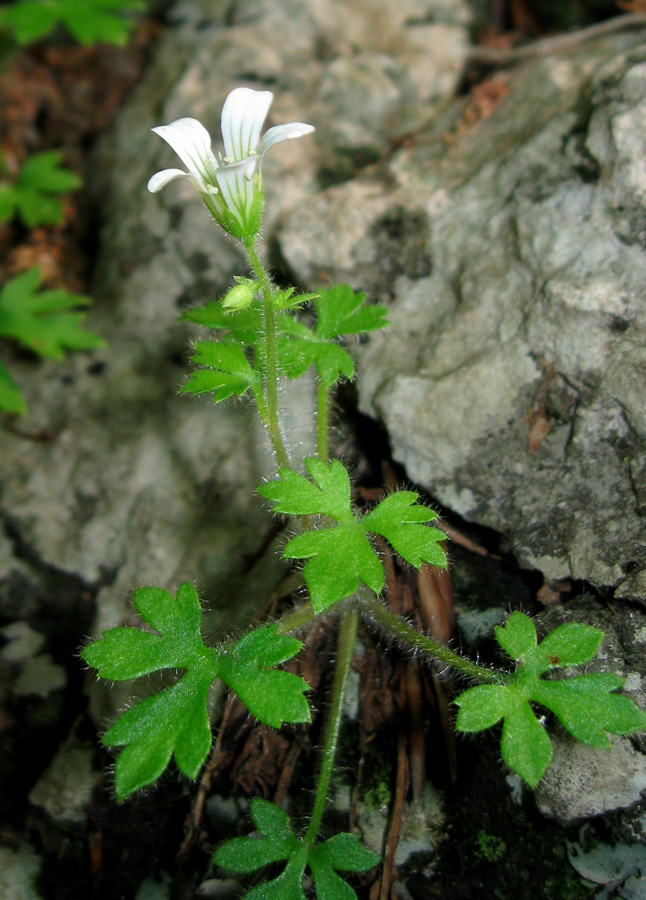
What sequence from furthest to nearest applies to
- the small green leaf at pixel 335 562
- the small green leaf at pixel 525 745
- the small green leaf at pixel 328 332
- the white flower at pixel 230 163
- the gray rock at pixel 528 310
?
the small green leaf at pixel 328 332, the gray rock at pixel 528 310, the white flower at pixel 230 163, the small green leaf at pixel 335 562, the small green leaf at pixel 525 745

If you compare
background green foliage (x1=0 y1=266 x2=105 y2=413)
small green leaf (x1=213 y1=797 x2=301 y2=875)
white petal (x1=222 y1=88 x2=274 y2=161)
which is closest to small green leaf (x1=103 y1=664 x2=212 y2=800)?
small green leaf (x1=213 y1=797 x2=301 y2=875)

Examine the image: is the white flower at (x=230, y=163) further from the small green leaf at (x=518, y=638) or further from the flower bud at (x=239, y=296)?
the small green leaf at (x=518, y=638)

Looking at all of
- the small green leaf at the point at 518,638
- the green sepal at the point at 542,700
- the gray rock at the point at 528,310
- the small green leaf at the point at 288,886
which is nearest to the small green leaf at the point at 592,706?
the green sepal at the point at 542,700

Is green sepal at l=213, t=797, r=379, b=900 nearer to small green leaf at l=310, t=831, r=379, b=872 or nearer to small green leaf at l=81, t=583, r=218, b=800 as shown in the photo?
small green leaf at l=310, t=831, r=379, b=872

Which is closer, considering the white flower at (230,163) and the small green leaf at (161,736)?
the small green leaf at (161,736)

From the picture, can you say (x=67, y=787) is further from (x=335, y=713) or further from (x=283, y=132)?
(x=283, y=132)

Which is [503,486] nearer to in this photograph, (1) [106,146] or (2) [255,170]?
(2) [255,170]

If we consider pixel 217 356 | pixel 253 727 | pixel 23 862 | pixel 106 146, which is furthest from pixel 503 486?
pixel 106 146

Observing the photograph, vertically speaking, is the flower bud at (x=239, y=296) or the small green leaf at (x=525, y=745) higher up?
the flower bud at (x=239, y=296)
